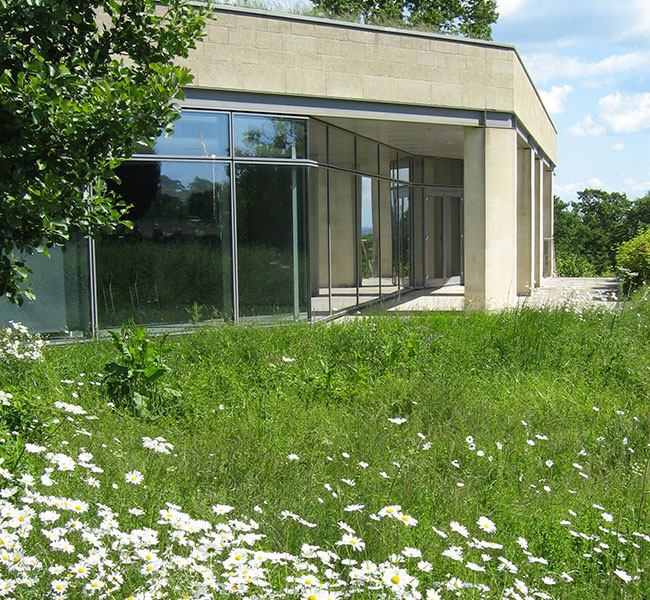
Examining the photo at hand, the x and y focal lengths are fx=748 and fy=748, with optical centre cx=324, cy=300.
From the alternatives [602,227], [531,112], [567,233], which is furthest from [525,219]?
[602,227]

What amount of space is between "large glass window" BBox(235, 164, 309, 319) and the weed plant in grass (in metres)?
2.86

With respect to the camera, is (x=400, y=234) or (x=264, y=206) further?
(x=400, y=234)

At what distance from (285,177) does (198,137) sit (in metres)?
1.56

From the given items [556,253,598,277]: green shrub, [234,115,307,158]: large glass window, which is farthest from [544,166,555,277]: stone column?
[234,115,307,158]: large glass window

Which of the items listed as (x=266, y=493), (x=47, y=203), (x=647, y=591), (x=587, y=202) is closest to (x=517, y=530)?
(x=647, y=591)

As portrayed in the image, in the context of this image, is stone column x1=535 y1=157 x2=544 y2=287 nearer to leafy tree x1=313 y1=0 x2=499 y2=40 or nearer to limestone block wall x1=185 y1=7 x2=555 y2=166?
limestone block wall x1=185 y1=7 x2=555 y2=166

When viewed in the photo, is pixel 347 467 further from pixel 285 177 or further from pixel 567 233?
pixel 567 233

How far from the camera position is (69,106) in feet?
12.7

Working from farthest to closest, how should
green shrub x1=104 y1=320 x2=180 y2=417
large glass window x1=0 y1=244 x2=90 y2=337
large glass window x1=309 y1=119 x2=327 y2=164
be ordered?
large glass window x1=309 y1=119 x2=327 y2=164
large glass window x1=0 y1=244 x2=90 y2=337
green shrub x1=104 y1=320 x2=180 y2=417

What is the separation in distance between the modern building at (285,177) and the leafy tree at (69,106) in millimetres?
5066

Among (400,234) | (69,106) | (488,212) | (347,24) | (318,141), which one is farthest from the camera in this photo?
(400,234)

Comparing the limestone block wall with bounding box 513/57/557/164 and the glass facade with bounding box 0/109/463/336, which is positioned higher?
the limestone block wall with bounding box 513/57/557/164

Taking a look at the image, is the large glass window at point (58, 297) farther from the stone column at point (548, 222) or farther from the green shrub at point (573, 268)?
the green shrub at point (573, 268)

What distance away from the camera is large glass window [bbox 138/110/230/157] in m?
11.4
